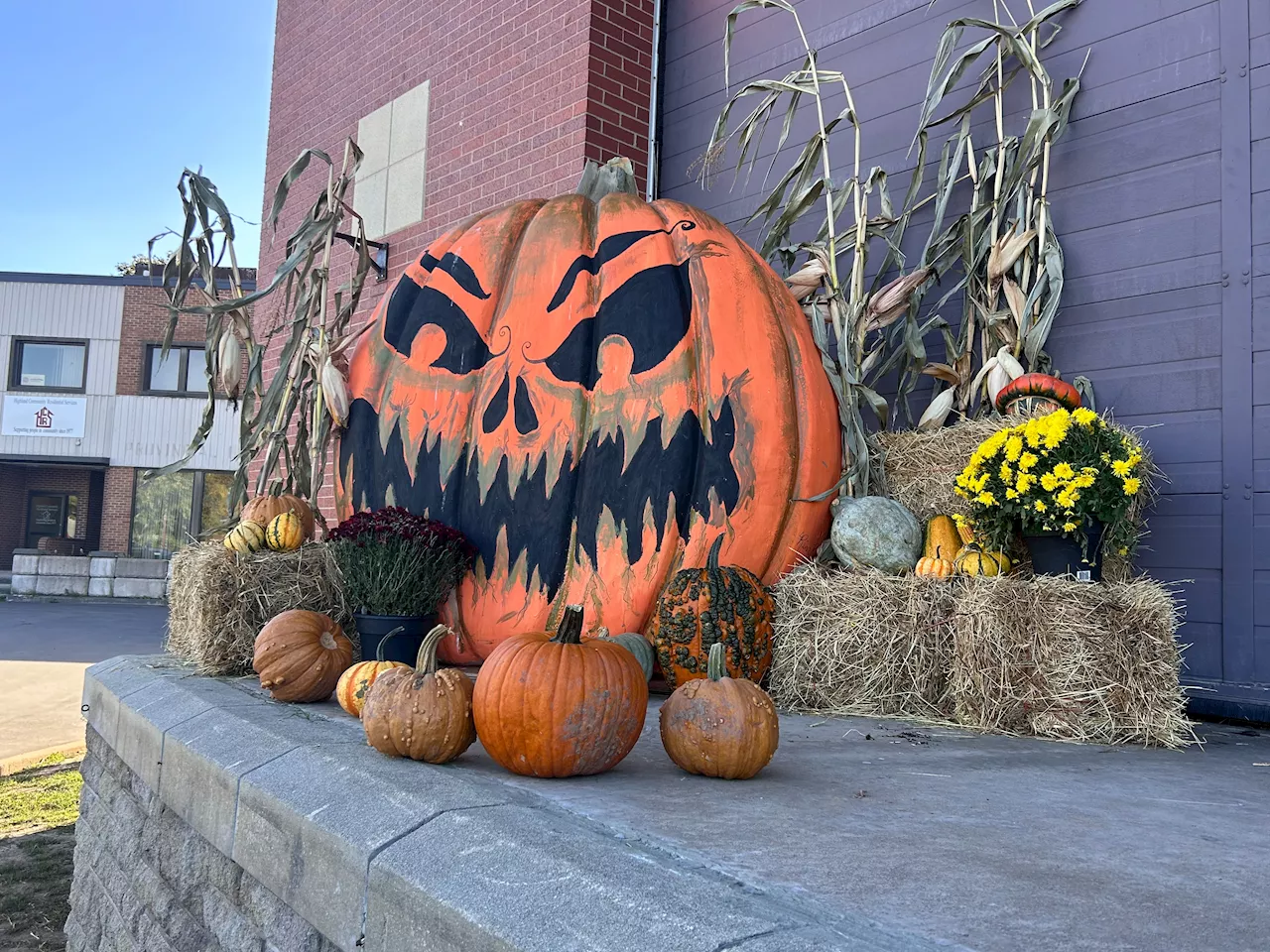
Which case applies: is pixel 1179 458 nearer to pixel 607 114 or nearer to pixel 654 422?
pixel 654 422

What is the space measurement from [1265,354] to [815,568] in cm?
151

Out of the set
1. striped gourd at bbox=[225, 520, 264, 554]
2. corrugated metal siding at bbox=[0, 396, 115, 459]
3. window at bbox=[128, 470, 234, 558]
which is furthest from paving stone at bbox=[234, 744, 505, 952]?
corrugated metal siding at bbox=[0, 396, 115, 459]

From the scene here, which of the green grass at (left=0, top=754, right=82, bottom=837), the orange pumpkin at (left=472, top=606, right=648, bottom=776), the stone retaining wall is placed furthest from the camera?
the stone retaining wall

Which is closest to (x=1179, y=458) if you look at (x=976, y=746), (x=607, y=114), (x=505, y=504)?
(x=976, y=746)

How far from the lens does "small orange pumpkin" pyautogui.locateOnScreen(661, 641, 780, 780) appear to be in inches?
70.1

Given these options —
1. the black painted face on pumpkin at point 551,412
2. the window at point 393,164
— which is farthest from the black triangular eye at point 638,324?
the window at point 393,164

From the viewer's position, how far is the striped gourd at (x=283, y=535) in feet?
11.1

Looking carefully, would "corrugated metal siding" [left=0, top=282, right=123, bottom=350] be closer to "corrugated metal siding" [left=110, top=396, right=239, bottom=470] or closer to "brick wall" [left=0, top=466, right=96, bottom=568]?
"corrugated metal siding" [left=110, top=396, right=239, bottom=470]

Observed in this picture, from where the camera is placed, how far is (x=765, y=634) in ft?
9.58

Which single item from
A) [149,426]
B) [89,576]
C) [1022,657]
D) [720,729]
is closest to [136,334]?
[149,426]

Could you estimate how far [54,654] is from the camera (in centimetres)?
794

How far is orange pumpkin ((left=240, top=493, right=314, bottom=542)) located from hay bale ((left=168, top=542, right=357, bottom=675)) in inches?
6.5

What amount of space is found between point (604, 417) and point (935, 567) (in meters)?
1.14

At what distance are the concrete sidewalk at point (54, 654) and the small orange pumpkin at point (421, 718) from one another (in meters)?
3.79
